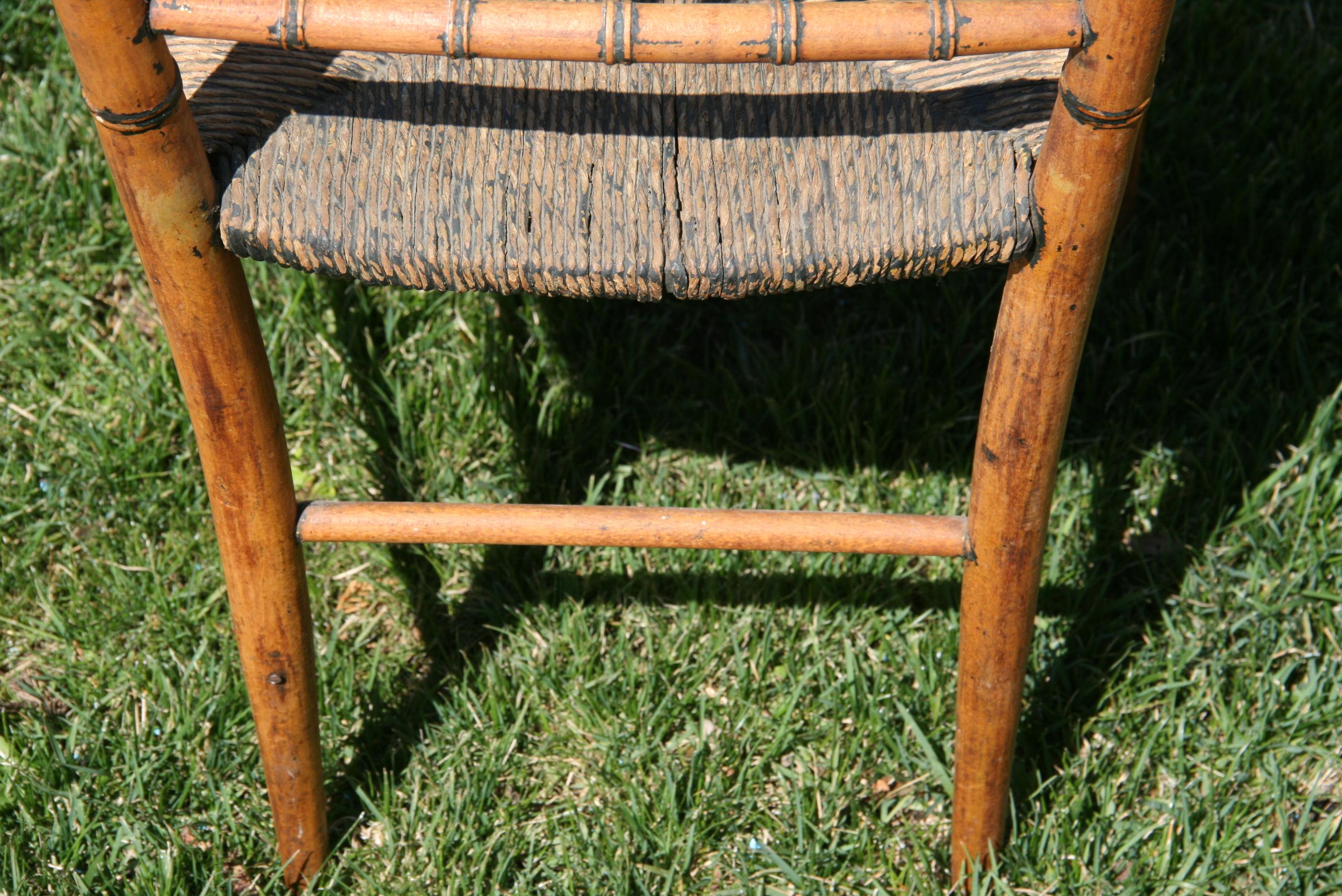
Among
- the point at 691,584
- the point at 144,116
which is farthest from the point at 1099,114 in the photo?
the point at 691,584

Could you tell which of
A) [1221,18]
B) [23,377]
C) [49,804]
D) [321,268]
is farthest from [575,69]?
[1221,18]

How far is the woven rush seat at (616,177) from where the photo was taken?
2.76 feet

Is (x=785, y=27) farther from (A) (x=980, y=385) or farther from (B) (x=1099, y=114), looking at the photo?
(A) (x=980, y=385)

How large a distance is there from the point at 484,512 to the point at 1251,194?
48.0 inches

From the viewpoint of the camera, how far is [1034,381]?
89cm

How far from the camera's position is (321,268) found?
0.85 m

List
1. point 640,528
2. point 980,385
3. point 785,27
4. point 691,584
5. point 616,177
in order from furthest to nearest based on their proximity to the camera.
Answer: point 980,385
point 691,584
point 640,528
point 616,177
point 785,27

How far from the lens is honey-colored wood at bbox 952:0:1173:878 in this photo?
2.45 ft

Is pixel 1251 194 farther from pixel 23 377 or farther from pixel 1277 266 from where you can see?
pixel 23 377

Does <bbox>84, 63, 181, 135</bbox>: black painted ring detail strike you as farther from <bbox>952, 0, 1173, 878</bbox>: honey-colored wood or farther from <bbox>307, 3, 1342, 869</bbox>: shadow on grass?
<bbox>307, 3, 1342, 869</bbox>: shadow on grass

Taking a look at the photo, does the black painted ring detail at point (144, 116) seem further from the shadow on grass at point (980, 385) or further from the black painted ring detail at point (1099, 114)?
the shadow on grass at point (980, 385)

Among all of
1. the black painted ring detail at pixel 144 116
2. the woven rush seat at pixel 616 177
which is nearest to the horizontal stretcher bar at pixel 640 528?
the woven rush seat at pixel 616 177

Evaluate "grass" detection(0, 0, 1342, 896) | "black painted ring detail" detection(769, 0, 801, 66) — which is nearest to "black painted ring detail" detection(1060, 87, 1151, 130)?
"black painted ring detail" detection(769, 0, 801, 66)

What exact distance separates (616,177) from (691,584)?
0.66 meters
